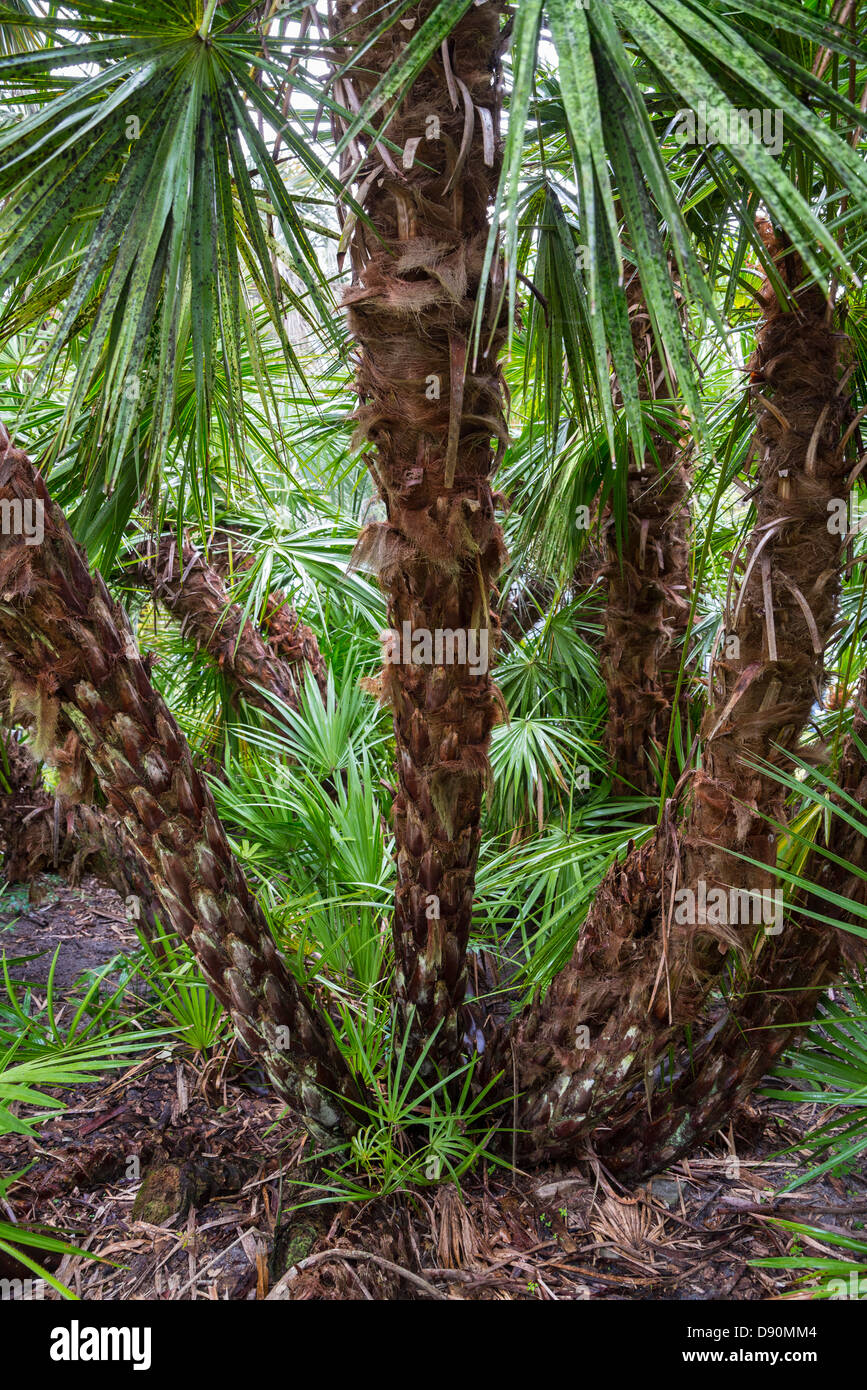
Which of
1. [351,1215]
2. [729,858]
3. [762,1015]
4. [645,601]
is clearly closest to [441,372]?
[729,858]

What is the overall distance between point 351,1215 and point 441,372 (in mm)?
1516

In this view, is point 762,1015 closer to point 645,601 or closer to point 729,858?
point 729,858

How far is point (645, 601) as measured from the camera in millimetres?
2299

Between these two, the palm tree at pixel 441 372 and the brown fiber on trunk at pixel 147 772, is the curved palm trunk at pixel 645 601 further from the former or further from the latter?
the brown fiber on trunk at pixel 147 772

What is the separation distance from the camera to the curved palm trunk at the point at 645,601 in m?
2.21

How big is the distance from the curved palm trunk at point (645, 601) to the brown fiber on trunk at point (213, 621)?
3.34 feet

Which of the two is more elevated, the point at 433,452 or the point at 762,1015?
the point at 433,452

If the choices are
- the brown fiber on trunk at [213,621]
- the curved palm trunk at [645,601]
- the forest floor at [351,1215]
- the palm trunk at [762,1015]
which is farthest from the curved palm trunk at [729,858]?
the brown fiber on trunk at [213,621]

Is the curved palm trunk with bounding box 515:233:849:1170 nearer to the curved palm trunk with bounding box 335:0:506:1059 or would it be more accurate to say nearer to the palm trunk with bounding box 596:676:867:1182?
the palm trunk with bounding box 596:676:867:1182

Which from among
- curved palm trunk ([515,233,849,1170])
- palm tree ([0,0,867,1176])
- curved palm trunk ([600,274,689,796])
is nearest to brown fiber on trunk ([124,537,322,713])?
palm tree ([0,0,867,1176])

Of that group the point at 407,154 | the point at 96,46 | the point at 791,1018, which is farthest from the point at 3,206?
the point at 791,1018

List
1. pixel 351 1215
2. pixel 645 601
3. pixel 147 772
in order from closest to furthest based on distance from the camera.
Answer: pixel 147 772 → pixel 351 1215 → pixel 645 601
